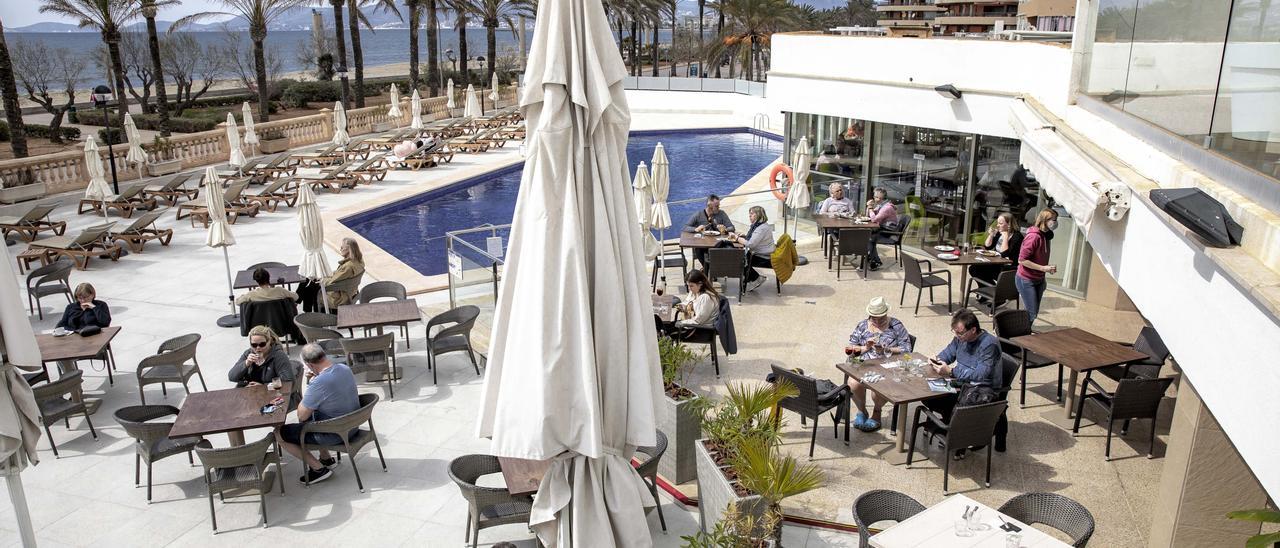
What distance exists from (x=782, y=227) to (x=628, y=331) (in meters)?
12.5

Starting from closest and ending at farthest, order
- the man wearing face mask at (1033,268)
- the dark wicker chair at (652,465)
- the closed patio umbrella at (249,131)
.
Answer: the dark wicker chair at (652,465) < the man wearing face mask at (1033,268) < the closed patio umbrella at (249,131)

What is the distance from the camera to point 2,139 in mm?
33875

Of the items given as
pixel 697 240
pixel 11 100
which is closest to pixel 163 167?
pixel 11 100

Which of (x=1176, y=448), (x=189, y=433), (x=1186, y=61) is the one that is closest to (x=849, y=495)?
(x=1176, y=448)

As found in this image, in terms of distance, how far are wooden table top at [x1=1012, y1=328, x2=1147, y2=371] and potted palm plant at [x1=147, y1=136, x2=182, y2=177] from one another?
24.1 meters

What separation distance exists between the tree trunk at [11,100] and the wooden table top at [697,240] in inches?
760

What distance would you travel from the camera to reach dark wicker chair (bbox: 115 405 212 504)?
8.17 metres

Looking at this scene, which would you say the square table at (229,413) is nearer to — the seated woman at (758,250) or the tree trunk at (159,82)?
the seated woman at (758,250)

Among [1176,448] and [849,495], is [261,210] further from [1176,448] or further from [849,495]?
[1176,448]

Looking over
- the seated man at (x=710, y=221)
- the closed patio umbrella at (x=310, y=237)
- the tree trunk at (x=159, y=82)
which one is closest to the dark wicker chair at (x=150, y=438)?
the closed patio umbrella at (x=310, y=237)

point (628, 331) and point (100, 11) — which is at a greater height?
point (100, 11)

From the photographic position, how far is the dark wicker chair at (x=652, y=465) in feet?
23.9

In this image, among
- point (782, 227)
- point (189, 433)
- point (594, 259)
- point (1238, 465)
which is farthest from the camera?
point (782, 227)

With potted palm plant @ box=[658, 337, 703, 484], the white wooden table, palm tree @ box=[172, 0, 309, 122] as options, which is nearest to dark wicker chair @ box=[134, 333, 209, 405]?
potted palm plant @ box=[658, 337, 703, 484]
